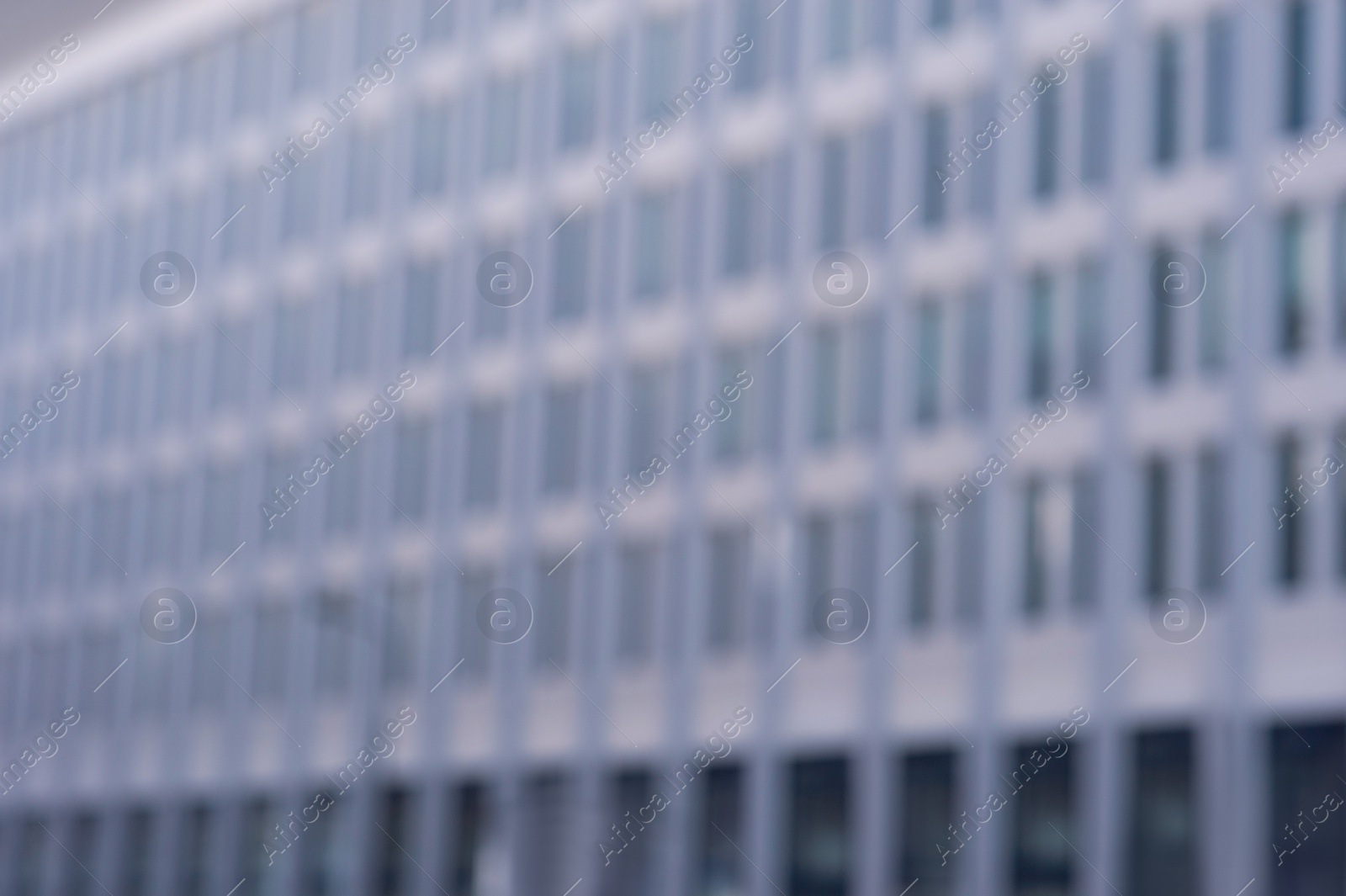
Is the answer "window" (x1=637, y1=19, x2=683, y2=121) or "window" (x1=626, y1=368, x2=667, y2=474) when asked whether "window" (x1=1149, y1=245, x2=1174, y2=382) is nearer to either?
"window" (x1=626, y1=368, x2=667, y2=474)

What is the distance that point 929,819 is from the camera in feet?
72.3

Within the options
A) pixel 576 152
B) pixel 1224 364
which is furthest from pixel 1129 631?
pixel 576 152

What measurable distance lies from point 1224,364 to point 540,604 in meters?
12.1

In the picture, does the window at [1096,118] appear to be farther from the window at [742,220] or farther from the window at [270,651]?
the window at [270,651]

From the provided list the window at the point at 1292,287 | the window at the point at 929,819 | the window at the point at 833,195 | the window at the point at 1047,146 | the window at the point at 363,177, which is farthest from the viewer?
the window at the point at 363,177

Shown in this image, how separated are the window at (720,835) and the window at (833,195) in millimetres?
7608

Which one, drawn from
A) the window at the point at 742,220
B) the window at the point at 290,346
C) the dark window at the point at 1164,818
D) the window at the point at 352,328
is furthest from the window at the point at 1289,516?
the window at the point at 290,346

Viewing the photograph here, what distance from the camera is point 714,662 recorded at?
987 inches

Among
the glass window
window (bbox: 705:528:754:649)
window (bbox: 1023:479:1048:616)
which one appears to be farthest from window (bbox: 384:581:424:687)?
window (bbox: 1023:479:1048:616)

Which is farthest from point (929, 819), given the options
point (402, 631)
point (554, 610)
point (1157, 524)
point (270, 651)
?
point (270, 651)

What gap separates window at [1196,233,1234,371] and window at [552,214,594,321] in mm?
10785

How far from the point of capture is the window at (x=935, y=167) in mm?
23453

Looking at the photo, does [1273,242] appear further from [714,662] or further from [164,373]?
[164,373]

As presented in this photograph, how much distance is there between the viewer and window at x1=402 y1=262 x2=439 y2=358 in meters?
30.7
